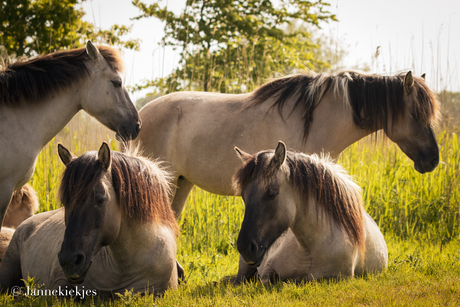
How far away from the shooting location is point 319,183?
332 cm

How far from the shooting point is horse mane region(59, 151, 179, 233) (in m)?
2.80

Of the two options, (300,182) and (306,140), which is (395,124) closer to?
(306,140)

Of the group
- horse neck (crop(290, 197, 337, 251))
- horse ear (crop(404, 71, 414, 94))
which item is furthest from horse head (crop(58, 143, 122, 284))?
horse ear (crop(404, 71, 414, 94))

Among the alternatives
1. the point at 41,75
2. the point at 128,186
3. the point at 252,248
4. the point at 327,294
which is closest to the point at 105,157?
the point at 128,186

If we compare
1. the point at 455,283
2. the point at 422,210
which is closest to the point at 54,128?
the point at 455,283

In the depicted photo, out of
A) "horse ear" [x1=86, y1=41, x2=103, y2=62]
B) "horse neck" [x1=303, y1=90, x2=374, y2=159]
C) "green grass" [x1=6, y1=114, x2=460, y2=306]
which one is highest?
"horse ear" [x1=86, y1=41, x2=103, y2=62]

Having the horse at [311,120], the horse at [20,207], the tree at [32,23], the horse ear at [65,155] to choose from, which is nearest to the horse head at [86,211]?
the horse ear at [65,155]

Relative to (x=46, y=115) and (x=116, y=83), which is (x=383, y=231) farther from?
(x=46, y=115)

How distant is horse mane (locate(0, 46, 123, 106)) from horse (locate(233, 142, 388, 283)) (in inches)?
72.9

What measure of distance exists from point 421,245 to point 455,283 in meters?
2.30

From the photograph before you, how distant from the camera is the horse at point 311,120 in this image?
431 cm

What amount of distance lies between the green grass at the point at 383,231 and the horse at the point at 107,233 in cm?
23

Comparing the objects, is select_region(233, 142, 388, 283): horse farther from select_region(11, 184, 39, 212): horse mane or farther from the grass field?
select_region(11, 184, 39, 212): horse mane

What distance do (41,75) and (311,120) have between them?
9.08 feet
